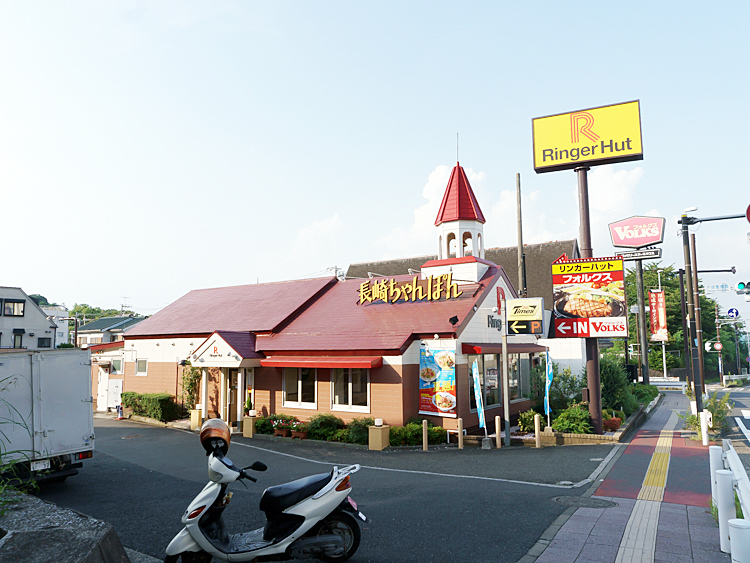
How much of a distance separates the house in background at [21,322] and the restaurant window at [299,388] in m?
40.9

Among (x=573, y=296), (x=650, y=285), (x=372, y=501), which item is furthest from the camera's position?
(x=650, y=285)

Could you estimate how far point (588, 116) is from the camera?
17.8 meters

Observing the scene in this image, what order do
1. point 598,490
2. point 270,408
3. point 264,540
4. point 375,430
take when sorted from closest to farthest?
point 264,540 < point 598,490 < point 375,430 < point 270,408

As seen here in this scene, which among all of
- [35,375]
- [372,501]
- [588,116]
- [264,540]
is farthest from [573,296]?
[35,375]

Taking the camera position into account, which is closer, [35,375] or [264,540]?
[264,540]

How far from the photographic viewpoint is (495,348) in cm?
1886

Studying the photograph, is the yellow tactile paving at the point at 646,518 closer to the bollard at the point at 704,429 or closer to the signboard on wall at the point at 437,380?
the bollard at the point at 704,429

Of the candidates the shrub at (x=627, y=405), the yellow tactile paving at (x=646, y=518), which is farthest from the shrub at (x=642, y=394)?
the yellow tactile paving at (x=646, y=518)

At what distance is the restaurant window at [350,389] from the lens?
1796 centimetres

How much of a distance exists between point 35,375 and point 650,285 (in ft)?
209

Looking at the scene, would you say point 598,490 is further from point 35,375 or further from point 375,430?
point 35,375

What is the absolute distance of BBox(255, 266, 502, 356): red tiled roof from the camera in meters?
17.7

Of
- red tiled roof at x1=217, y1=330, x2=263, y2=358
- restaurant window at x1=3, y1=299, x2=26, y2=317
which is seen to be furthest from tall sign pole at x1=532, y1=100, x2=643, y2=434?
restaurant window at x1=3, y1=299, x2=26, y2=317

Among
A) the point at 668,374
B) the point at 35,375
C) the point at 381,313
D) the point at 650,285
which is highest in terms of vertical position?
the point at 650,285
